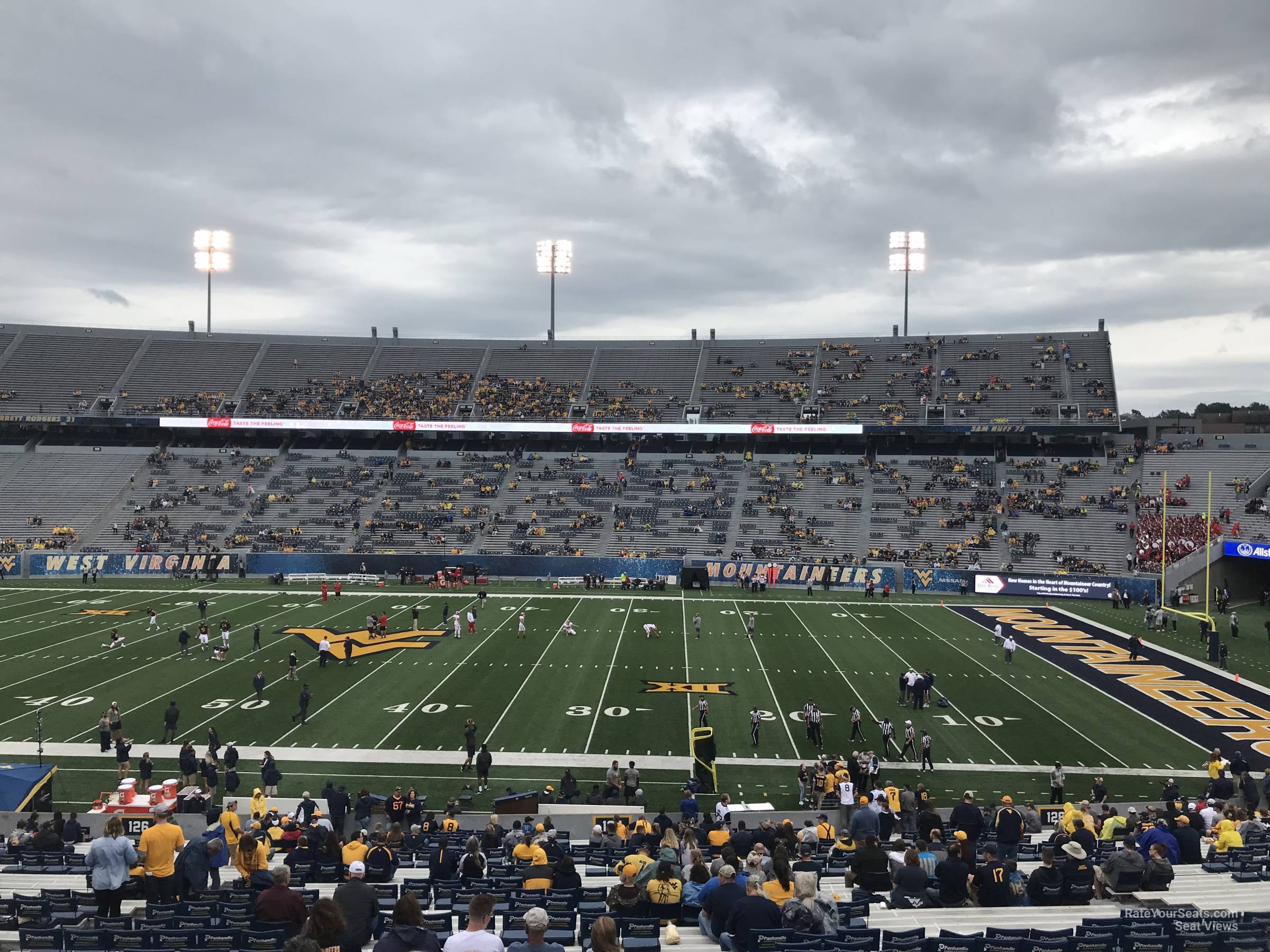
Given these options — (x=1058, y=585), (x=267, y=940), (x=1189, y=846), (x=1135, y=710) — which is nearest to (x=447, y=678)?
(x=1135, y=710)

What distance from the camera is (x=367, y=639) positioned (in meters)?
34.8

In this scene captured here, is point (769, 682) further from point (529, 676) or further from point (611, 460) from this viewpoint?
point (611, 460)

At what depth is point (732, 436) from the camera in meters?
70.3

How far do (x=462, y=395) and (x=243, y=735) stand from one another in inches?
2070

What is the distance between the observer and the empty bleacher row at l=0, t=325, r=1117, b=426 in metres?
69.1

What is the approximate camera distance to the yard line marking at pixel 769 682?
23891mm

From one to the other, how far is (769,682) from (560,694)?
6.82 m

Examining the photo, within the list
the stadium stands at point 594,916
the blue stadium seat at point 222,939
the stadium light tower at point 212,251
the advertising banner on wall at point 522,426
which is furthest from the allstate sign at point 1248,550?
the stadium light tower at point 212,251

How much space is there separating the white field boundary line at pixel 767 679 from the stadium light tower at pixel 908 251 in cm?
4409

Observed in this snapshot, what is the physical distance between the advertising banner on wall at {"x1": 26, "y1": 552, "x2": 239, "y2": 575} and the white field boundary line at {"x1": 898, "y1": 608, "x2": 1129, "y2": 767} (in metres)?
→ 37.9

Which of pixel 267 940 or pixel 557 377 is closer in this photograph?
pixel 267 940

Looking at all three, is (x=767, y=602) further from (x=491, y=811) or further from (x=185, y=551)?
(x=185, y=551)

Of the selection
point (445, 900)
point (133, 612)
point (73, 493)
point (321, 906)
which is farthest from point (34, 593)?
point (321, 906)

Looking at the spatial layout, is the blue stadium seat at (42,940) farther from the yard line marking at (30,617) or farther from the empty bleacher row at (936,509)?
the empty bleacher row at (936,509)
